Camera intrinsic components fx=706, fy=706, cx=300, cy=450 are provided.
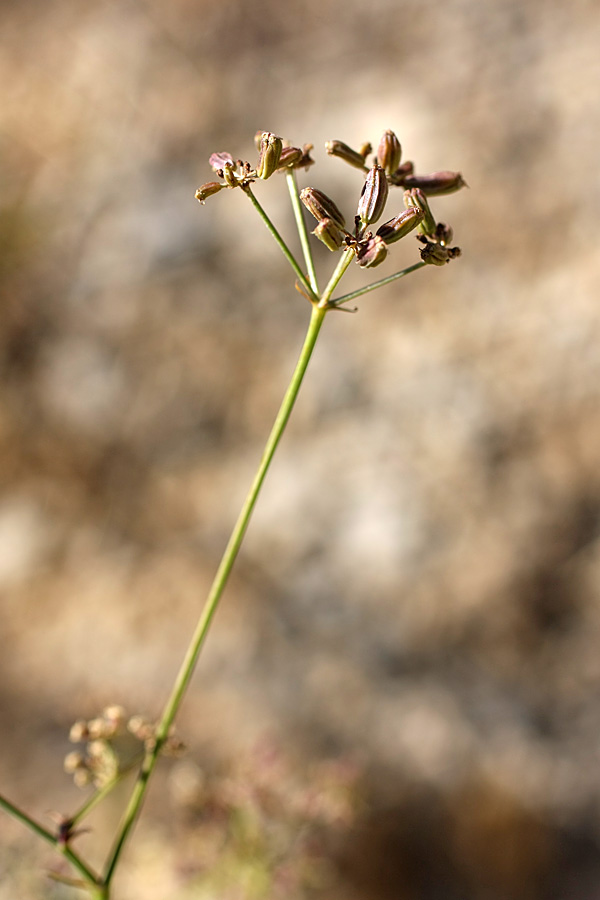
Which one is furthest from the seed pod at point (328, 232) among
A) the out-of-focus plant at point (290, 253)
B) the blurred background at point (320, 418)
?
the blurred background at point (320, 418)

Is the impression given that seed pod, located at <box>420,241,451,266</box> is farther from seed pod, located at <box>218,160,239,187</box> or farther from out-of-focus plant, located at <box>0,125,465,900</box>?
seed pod, located at <box>218,160,239,187</box>

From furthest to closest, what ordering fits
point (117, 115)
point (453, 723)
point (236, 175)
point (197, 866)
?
point (117, 115) < point (453, 723) < point (197, 866) < point (236, 175)

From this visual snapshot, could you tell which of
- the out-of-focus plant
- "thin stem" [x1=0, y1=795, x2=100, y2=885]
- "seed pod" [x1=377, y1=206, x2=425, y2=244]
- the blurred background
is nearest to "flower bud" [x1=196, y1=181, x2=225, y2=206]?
the out-of-focus plant

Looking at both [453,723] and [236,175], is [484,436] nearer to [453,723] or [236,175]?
[453,723]

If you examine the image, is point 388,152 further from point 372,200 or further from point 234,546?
point 234,546

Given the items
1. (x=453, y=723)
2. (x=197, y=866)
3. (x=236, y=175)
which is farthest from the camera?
(x=453, y=723)

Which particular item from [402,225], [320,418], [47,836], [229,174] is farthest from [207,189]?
[320,418]

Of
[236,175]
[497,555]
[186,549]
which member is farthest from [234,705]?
[236,175]
